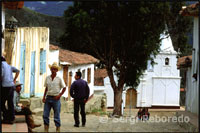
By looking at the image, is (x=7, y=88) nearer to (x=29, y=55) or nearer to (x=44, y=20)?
(x=29, y=55)

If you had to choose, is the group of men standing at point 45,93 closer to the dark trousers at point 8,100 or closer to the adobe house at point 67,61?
the dark trousers at point 8,100

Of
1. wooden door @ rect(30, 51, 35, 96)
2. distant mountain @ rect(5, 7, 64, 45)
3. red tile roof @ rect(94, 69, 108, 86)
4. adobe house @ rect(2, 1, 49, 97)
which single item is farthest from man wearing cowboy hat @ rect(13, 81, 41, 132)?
distant mountain @ rect(5, 7, 64, 45)

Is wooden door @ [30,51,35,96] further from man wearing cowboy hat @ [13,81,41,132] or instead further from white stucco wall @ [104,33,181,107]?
white stucco wall @ [104,33,181,107]

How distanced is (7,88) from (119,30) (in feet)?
49.6

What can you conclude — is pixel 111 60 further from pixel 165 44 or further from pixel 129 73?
pixel 165 44

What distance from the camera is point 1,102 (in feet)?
30.7

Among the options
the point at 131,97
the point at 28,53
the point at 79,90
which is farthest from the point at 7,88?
the point at 131,97

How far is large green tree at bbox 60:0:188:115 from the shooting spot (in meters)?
22.8

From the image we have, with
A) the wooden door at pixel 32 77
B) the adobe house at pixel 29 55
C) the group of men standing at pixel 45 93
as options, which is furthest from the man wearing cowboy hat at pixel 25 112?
the wooden door at pixel 32 77

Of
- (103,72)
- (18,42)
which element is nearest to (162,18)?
(18,42)

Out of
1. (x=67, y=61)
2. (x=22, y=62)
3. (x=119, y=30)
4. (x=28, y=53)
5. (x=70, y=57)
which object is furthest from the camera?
(x=119, y=30)

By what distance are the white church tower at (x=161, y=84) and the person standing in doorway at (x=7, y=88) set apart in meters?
35.1

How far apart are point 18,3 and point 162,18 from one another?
1318 cm

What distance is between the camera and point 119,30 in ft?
77.9
